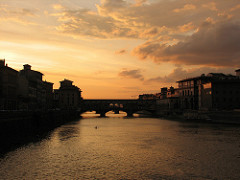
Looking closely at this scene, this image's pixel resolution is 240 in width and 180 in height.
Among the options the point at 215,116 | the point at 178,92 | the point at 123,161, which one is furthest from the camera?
the point at 178,92

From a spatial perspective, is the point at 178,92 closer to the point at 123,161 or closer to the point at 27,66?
the point at 27,66

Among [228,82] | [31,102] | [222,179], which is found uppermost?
[228,82]

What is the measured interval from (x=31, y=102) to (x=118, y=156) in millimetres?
82142

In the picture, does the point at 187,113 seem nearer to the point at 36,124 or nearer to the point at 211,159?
the point at 36,124

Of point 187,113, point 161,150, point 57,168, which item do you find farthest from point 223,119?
point 57,168

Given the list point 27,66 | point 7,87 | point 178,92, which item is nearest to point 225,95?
point 178,92

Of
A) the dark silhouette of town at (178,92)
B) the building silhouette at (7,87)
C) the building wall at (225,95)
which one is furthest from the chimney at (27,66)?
the building wall at (225,95)

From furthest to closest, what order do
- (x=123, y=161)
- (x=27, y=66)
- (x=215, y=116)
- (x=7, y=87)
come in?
(x=27, y=66) < (x=215, y=116) < (x=7, y=87) < (x=123, y=161)

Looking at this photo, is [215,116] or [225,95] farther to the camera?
[225,95]

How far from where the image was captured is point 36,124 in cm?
7256

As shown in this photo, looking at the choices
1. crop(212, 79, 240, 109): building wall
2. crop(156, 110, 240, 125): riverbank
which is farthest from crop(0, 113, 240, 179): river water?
crop(212, 79, 240, 109): building wall

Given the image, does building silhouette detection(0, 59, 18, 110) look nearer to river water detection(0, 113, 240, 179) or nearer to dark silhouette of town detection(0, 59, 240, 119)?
dark silhouette of town detection(0, 59, 240, 119)

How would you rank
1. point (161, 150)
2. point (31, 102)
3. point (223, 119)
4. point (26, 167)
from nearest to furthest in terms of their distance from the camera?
point (26, 167) → point (161, 150) → point (223, 119) → point (31, 102)

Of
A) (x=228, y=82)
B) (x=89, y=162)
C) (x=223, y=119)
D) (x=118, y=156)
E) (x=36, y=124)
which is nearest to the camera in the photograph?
(x=89, y=162)
